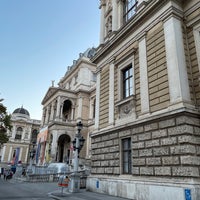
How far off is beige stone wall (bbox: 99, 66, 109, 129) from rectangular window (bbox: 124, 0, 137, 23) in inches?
155

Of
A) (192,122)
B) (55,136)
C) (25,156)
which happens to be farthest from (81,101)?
(25,156)

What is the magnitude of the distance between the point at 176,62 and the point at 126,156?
5.66 meters


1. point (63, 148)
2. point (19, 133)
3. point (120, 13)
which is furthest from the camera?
point (19, 133)

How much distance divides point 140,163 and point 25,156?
59126 mm

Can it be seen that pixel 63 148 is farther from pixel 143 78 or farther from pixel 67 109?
pixel 143 78

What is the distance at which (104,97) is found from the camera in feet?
49.9

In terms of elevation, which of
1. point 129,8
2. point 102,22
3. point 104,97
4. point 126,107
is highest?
point 102,22

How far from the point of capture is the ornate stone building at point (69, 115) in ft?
112

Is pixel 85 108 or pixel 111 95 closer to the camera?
pixel 111 95

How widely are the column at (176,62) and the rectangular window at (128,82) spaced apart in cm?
327

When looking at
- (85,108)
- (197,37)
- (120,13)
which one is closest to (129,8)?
(120,13)

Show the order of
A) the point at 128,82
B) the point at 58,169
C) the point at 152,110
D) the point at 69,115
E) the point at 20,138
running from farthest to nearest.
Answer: the point at 20,138 → the point at 69,115 → the point at 58,169 → the point at 128,82 → the point at 152,110

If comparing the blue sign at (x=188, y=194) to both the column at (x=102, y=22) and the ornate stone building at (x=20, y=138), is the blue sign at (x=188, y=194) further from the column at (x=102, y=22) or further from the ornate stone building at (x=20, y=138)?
the ornate stone building at (x=20, y=138)

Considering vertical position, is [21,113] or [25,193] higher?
[21,113]
